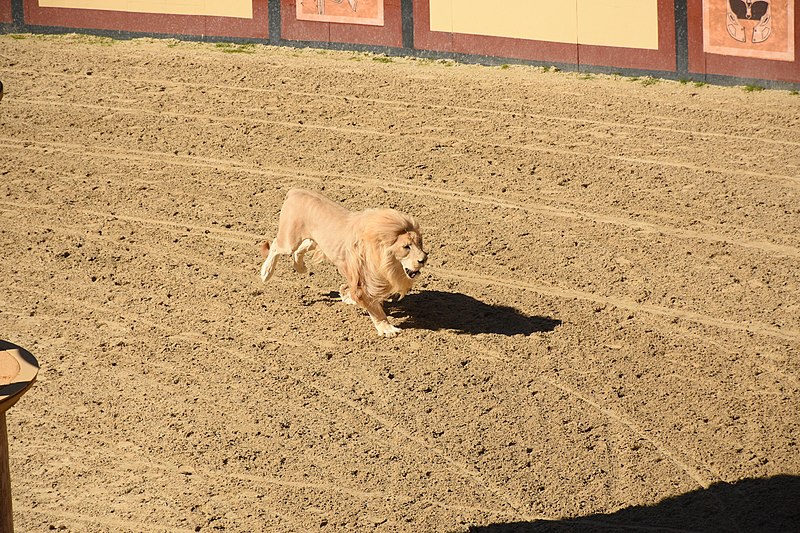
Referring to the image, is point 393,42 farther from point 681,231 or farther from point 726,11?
point 681,231

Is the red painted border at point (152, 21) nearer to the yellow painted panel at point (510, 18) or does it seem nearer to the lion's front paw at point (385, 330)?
the yellow painted panel at point (510, 18)

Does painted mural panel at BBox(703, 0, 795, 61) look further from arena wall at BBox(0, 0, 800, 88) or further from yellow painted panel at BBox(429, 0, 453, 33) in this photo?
yellow painted panel at BBox(429, 0, 453, 33)

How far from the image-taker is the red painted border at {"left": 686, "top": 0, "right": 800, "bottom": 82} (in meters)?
13.3

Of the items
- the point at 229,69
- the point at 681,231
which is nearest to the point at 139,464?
the point at 681,231

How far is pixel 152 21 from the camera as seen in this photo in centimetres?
1577

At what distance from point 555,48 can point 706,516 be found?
886 cm

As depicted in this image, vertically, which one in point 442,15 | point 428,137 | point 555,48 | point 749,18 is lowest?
point 428,137

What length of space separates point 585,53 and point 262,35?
4.62 m

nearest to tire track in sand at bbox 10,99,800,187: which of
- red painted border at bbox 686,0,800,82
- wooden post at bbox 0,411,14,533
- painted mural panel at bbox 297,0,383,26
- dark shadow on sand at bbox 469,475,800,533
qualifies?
red painted border at bbox 686,0,800,82

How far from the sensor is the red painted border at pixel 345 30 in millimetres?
15062

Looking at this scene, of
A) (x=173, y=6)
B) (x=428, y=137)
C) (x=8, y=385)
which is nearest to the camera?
(x=8, y=385)

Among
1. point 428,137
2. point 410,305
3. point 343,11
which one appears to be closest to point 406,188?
point 428,137

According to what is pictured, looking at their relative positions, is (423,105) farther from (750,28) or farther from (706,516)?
(706,516)

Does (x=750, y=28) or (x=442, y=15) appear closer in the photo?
(x=750, y=28)
